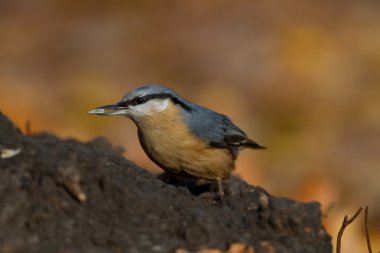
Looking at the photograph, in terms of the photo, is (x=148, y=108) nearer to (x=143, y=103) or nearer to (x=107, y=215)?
(x=143, y=103)

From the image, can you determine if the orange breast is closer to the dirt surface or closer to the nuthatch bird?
the nuthatch bird

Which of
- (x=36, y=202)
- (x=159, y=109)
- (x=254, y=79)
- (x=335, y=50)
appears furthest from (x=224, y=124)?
(x=335, y=50)

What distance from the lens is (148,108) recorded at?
588 cm

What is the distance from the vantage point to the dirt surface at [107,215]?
143 inches

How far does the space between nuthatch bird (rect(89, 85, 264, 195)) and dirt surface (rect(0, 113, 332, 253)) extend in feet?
4.91

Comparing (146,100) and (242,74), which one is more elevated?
(146,100)

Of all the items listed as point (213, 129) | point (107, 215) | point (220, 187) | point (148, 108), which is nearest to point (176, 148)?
point (148, 108)

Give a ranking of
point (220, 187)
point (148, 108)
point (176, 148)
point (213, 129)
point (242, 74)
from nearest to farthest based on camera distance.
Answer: point (220, 187), point (176, 148), point (148, 108), point (213, 129), point (242, 74)

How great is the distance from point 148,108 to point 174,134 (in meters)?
0.25

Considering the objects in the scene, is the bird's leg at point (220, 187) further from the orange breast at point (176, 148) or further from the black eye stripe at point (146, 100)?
the black eye stripe at point (146, 100)

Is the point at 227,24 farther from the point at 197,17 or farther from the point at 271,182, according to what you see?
the point at 271,182

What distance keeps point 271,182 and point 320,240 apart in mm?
5531

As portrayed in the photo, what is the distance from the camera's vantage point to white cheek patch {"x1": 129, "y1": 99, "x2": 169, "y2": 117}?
5.86m

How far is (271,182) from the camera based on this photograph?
31.4 ft
